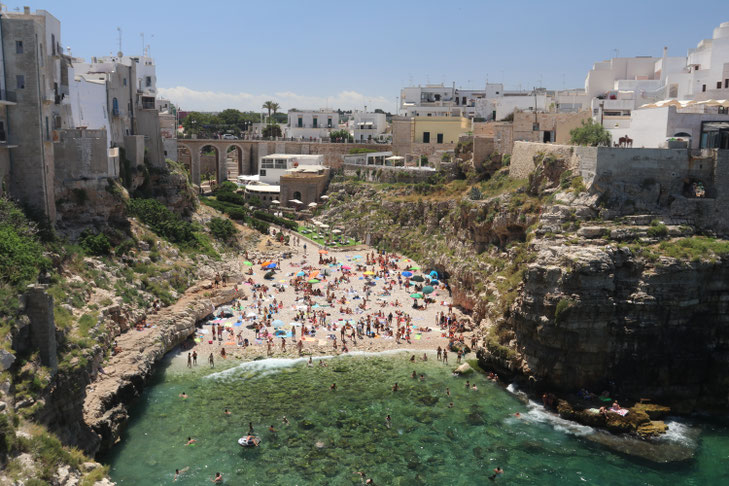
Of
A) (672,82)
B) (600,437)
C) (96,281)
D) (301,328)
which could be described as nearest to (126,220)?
(96,281)

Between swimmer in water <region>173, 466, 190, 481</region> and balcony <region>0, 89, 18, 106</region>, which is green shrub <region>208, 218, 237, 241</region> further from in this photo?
swimmer in water <region>173, 466, 190, 481</region>

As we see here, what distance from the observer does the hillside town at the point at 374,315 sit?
2178cm

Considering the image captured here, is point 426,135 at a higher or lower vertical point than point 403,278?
higher

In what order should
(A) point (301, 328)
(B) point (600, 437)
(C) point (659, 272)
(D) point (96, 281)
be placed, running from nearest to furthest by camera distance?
(B) point (600, 437)
(C) point (659, 272)
(D) point (96, 281)
(A) point (301, 328)

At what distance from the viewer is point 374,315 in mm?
35750

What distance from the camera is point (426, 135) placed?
61.4 m

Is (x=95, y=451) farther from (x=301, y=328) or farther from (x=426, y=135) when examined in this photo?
(x=426, y=135)

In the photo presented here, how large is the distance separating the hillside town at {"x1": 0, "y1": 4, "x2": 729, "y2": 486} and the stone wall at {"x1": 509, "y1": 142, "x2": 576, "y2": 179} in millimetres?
193

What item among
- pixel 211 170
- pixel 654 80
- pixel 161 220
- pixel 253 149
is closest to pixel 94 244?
pixel 161 220

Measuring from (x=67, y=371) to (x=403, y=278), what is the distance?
80.8 feet

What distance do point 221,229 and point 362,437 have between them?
25942mm

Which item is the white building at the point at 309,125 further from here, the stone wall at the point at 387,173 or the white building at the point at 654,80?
the white building at the point at 654,80

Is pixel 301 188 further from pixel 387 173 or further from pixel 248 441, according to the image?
pixel 248 441

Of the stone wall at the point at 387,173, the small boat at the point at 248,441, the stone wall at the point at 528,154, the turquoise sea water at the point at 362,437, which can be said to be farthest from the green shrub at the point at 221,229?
the small boat at the point at 248,441
